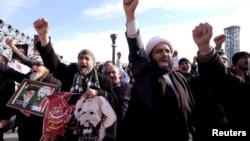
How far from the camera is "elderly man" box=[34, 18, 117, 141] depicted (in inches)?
143

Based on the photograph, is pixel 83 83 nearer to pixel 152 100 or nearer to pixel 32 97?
pixel 32 97

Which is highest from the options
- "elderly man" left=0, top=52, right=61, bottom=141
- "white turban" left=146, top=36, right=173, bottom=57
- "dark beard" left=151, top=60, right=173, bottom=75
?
"white turban" left=146, top=36, right=173, bottom=57

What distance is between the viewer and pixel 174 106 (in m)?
2.72

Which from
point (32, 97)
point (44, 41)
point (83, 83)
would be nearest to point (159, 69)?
point (83, 83)

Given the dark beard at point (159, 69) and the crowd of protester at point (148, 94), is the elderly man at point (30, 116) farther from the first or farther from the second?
the dark beard at point (159, 69)

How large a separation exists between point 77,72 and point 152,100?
60.8 inches

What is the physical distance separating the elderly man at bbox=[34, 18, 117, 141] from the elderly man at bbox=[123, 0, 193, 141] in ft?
2.82

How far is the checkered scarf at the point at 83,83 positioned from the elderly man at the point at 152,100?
109 cm

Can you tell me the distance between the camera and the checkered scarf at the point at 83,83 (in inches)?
149

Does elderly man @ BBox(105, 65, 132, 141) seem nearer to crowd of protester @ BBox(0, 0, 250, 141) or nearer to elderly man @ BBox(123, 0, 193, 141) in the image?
crowd of protester @ BBox(0, 0, 250, 141)

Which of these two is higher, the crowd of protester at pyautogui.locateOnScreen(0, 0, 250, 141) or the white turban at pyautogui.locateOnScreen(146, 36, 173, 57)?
the white turban at pyautogui.locateOnScreen(146, 36, 173, 57)

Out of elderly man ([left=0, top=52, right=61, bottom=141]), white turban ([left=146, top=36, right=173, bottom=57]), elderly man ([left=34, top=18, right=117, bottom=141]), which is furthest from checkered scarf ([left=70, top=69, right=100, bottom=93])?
white turban ([left=146, top=36, right=173, bottom=57])

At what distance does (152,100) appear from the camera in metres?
2.69

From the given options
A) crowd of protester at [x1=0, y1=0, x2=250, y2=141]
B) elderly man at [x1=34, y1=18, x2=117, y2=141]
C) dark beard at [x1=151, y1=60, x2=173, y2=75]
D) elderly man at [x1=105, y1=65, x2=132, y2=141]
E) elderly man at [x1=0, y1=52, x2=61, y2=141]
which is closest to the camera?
crowd of protester at [x1=0, y1=0, x2=250, y2=141]
